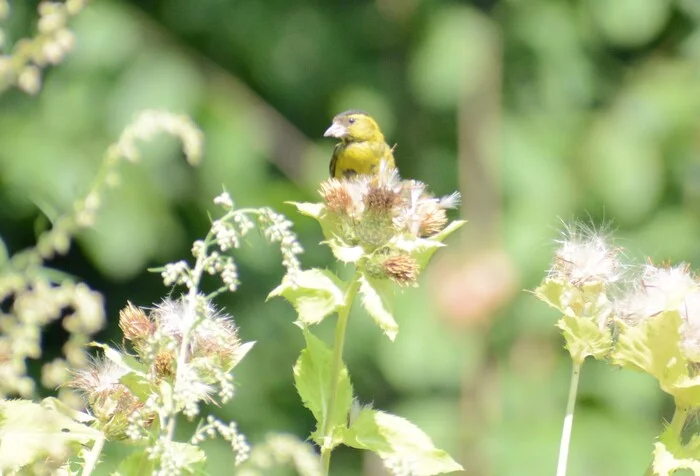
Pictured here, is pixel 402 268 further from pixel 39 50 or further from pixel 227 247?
pixel 39 50

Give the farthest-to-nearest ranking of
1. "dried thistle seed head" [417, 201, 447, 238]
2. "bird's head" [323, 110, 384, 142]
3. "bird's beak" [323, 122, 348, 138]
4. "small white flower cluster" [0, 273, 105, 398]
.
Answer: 1. "bird's head" [323, 110, 384, 142]
2. "bird's beak" [323, 122, 348, 138]
3. "dried thistle seed head" [417, 201, 447, 238]
4. "small white flower cluster" [0, 273, 105, 398]

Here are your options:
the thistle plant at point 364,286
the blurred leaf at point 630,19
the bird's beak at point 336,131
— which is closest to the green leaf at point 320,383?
the thistle plant at point 364,286

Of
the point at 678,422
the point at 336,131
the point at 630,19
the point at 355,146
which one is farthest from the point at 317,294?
the point at 630,19

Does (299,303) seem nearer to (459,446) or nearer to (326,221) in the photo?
(326,221)

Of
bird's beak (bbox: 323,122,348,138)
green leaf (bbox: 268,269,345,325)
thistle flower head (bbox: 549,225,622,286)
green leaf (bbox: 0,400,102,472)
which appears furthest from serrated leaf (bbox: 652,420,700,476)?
bird's beak (bbox: 323,122,348,138)

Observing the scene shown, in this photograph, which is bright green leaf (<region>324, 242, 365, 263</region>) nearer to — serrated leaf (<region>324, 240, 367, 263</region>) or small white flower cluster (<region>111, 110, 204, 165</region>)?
serrated leaf (<region>324, 240, 367, 263</region>)
